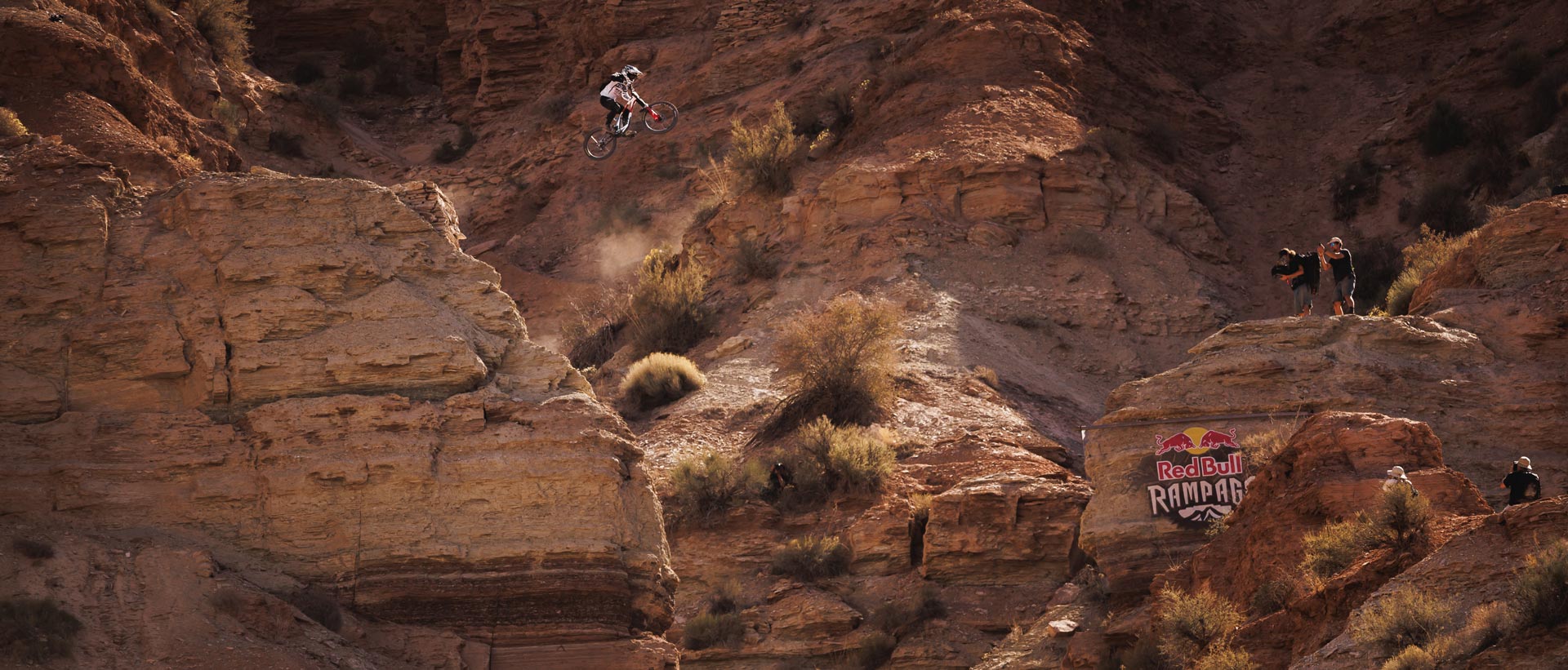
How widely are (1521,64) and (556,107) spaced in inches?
884

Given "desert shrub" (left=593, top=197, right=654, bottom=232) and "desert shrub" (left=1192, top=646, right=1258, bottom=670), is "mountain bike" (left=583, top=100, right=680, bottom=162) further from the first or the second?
"desert shrub" (left=1192, top=646, right=1258, bottom=670)

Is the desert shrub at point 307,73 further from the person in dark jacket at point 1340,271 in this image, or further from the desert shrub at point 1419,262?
the person in dark jacket at point 1340,271

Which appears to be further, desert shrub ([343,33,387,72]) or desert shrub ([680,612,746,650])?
desert shrub ([343,33,387,72])

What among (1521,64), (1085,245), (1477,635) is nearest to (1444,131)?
(1521,64)

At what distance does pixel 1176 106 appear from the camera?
3719cm

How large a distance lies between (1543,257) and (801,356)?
11.2 metres

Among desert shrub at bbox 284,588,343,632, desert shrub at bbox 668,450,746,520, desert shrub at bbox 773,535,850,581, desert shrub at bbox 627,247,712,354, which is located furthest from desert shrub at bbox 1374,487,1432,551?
desert shrub at bbox 627,247,712,354

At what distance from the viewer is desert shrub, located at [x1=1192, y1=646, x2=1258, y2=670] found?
1200cm

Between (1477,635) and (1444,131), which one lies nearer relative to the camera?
(1477,635)

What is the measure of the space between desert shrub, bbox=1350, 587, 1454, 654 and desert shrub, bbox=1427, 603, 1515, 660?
0.18m

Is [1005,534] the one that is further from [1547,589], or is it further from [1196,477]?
[1547,589]

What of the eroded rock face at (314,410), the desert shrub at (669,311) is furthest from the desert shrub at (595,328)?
the eroded rock face at (314,410)

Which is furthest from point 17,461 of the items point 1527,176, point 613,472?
point 1527,176

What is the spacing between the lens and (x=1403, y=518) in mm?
11711
